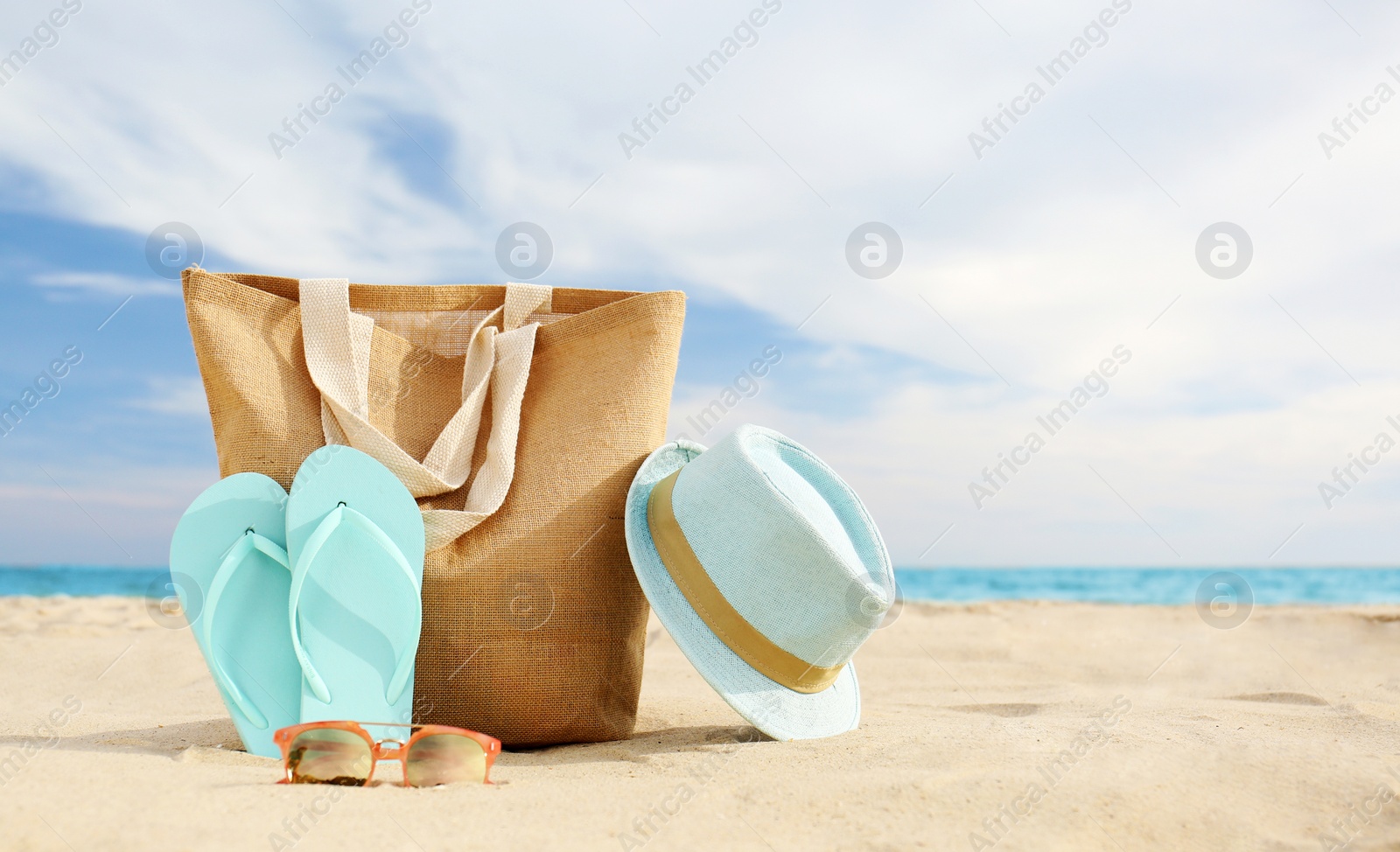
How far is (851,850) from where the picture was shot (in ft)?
5.16

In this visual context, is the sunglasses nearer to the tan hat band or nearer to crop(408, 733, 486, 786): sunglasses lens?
crop(408, 733, 486, 786): sunglasses lens

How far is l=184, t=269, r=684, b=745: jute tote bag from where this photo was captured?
2.65 metres

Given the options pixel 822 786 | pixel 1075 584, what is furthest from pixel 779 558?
pixel 1075 584

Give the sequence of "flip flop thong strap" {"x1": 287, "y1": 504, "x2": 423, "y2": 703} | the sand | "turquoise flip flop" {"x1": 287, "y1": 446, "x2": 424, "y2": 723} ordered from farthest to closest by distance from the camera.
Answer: "turquoise flip flop" {"x1": 287, "y1": 446, "x2": 424, "y2": 723} → "flip flop thong strap" {"x1": 287, "y1": 504, "x2": 423, "y2": 703} → the sand

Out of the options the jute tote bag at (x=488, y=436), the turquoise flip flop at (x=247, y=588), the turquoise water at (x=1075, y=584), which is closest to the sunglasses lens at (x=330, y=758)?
the turquoise flip flop at (x=247, y=588)

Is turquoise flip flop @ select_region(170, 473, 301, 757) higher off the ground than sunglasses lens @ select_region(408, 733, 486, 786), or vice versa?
sunglasses lens @ select_region(408, 733, 486, 786)

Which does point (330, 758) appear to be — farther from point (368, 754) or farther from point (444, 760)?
point (444, 760)

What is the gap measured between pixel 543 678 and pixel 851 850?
1303mm

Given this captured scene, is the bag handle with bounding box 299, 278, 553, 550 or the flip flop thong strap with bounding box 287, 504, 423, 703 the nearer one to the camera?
the flip flop thong strap with bounding box 287, 504, 423, 703

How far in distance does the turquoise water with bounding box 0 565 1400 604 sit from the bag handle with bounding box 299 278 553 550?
13251 mm

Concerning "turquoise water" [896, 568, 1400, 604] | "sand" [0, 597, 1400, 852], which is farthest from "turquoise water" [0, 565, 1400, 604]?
"sand" [0, 597, 1400, 852]

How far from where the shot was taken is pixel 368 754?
78.6 inches

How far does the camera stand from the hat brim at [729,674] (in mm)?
2404

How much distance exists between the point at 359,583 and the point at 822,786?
1.39 meters
